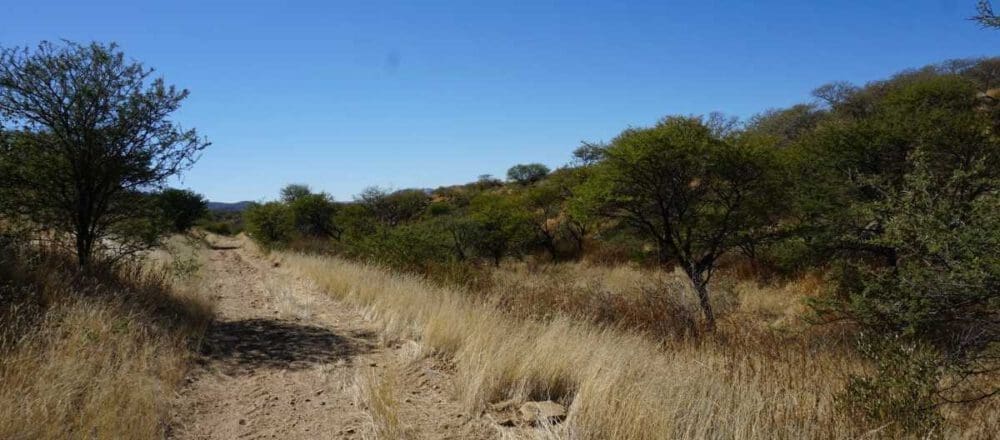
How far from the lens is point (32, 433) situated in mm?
3385

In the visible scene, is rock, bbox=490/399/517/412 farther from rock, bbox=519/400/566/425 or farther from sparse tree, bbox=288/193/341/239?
sparse tree, bbox=288/193/341/239

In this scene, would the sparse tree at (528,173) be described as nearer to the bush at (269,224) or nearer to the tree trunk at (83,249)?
the bush at (269,224)

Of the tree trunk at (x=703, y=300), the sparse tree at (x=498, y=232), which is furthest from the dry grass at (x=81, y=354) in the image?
the sparse tree at (x=498, y=232)

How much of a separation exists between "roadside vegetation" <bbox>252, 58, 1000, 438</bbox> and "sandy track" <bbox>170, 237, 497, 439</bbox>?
42 cm

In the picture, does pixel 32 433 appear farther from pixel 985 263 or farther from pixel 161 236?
pixel 985 263

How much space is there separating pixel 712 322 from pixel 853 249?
19.8 ft

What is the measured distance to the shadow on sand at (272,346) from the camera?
639 centimetres

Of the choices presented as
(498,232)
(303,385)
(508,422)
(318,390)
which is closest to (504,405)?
(508,422)

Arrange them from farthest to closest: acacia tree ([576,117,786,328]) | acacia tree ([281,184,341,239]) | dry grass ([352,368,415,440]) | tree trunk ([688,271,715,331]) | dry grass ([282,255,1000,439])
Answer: acacia tree ([281,184,341,239]) → acacia tree ([576,117,786,328]) → tree trunk ([688,271,715,331]) → dry grass ([352,368,415,440]) → dry grass ([282,255,1000,439])

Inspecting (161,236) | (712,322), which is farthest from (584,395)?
(161,236)

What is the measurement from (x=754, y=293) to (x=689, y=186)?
7762 millimetres

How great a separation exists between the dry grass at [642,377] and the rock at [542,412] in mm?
151

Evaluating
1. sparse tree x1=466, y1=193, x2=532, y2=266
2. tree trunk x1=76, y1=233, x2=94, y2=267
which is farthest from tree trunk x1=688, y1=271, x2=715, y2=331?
sparse tree x1=466, y1=193, x2=532, y2=266

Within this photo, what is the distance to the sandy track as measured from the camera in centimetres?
429
